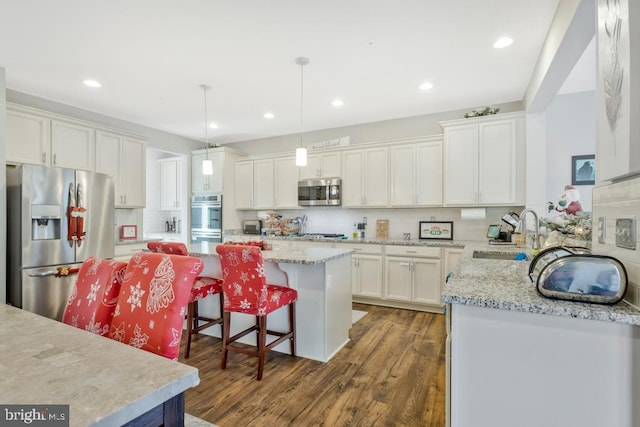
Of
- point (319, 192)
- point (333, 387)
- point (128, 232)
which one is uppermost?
point (319, 192)

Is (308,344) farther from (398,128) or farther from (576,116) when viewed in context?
(576,116)

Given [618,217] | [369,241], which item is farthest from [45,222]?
[618,217]

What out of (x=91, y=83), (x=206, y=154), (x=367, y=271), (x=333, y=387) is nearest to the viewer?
(x=333, y=387)

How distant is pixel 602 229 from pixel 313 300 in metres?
1.96

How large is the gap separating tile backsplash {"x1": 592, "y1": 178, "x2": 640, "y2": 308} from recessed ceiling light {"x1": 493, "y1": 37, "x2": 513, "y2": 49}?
172 cm

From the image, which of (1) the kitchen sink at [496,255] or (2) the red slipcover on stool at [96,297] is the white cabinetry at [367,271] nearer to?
(1) the kitchen sink at [496,255]

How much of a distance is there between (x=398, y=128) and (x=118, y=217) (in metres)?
4.33

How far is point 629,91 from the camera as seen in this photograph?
1.12 metres

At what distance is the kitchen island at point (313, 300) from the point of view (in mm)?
2662

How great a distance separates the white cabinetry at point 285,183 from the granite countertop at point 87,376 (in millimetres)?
4285

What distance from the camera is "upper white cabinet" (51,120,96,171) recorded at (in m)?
3.73

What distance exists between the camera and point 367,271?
170 inches

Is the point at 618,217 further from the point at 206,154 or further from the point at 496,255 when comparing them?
the point at 206,154

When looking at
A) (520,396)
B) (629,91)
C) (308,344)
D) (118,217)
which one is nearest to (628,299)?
(520,396)
